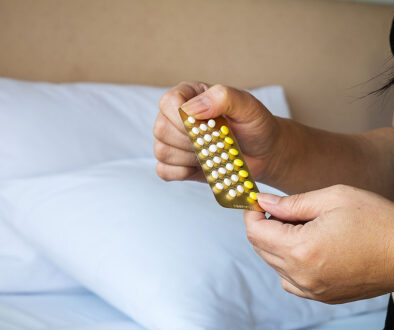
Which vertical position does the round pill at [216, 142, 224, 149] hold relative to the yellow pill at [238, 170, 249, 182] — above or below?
above

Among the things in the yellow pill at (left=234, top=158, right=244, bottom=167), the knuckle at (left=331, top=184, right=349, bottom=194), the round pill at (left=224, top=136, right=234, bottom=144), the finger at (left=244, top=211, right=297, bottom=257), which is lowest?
the finger at (left=244, top=211, right=297, bottom=257)

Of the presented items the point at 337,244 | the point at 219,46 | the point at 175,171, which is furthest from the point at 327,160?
the point at 219,46

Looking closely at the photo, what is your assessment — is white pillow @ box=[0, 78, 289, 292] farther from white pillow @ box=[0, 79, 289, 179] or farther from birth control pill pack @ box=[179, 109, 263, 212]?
birth control pill pack @ box=[179, 109, 263, 212]

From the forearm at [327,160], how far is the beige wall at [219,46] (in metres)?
0.75

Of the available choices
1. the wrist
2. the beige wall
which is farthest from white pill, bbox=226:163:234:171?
the beige wall

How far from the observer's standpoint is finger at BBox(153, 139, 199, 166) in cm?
84

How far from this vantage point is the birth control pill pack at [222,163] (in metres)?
0.64

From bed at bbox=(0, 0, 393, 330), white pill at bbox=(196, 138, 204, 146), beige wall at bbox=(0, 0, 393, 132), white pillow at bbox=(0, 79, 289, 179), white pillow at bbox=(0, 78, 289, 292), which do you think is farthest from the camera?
beige wall at bbox=(0, 0, 393, 132)

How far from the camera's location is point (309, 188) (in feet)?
3.11

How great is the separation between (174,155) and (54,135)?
19.2 inches

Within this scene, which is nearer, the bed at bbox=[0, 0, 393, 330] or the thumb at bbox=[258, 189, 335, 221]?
the thumb at bbox=[258, 189, 335, 221]

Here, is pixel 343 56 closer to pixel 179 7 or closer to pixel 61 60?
pixel 179 7

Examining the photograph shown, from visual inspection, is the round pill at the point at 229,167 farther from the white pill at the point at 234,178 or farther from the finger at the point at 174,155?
the finger at the point at 174,155

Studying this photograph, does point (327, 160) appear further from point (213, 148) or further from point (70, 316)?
point (70, 316)
